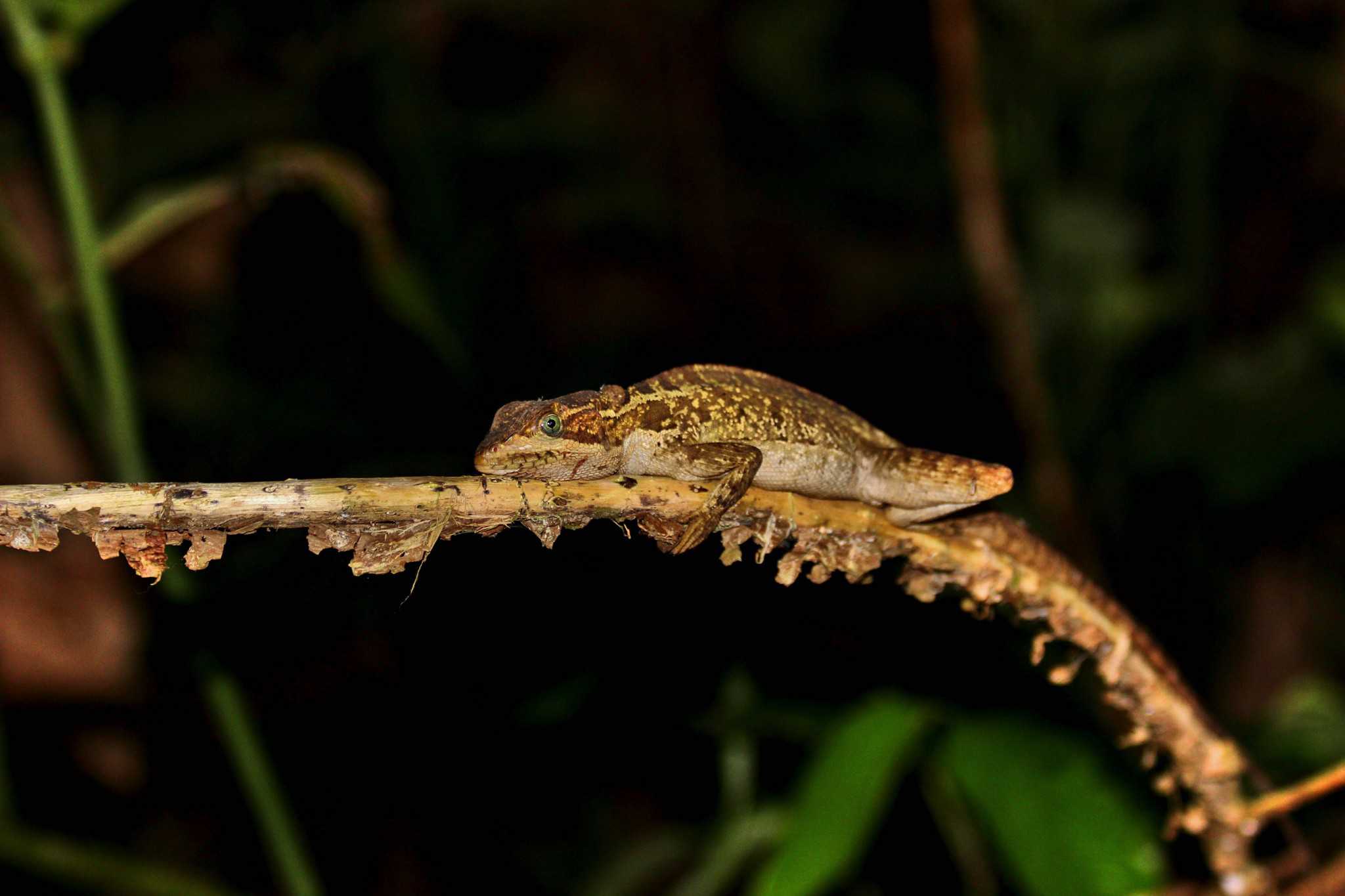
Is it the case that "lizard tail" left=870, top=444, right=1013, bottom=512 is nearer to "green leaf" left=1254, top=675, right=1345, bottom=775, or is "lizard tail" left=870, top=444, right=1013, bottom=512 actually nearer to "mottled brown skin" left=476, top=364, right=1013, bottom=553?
"mottled brown skin" left=476, top=364, right=1013, bottom=553

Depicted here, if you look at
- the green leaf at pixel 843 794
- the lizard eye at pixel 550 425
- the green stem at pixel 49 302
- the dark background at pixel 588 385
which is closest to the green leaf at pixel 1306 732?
the dark background at pixel 588 385

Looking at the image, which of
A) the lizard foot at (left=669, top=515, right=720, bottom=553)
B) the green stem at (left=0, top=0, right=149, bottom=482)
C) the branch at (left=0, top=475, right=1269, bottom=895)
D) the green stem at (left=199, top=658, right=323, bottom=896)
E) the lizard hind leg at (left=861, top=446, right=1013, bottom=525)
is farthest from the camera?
the green stem at (left=199, top=658, right=323, bottom=896)

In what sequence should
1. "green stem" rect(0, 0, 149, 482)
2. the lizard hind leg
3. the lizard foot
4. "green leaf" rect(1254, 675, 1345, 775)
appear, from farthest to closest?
"green leaf" rect(1254, 675, 1345, 775) → "green stem" rect(0, 0, 149, 482) → the lizard hind leg → the lizard foot

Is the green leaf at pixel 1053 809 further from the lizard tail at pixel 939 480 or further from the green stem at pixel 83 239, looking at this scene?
the green stem at pixel 83 239

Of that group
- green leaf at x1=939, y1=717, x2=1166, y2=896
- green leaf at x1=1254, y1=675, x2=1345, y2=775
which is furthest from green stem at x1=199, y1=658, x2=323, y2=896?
green leaf at x1=1254, y1=675, x2=1345, y2=775

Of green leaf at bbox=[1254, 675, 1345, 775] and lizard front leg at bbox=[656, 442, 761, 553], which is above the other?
lizard front leg at bbox=[656, 442, 761, 553]

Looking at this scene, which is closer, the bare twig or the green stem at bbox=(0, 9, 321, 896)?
the bare twig

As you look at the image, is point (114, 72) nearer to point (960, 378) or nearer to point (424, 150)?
point (424, 150)
